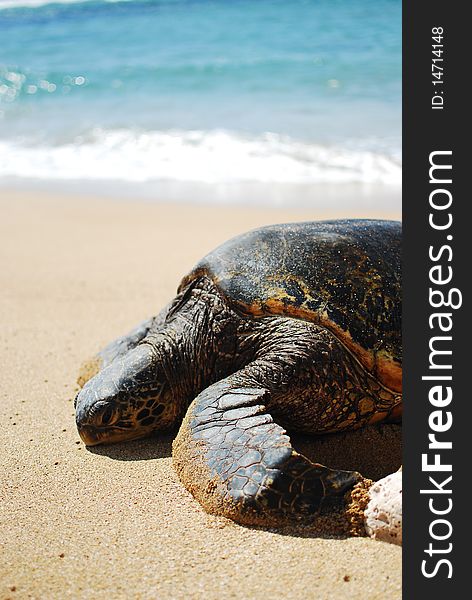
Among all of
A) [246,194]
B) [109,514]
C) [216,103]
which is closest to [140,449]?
[109,514]

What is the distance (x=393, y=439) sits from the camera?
304cm

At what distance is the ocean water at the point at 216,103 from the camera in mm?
8789

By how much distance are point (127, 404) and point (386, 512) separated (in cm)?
123

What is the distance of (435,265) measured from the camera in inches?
79.1

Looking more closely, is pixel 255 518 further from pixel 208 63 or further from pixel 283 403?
pixel 208 63

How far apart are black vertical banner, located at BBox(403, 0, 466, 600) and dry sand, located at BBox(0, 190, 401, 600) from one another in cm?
34

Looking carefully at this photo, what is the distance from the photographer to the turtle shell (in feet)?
9.53

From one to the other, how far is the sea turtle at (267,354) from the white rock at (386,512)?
1.50ft

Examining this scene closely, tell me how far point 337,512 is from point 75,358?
232 cm

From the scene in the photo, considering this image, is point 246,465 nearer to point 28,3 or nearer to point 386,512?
point 386,512

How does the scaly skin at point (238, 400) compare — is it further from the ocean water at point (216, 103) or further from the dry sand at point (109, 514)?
the ocean water at point (216, 103)

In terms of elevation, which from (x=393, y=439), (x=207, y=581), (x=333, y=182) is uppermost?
(x=333, y=182)

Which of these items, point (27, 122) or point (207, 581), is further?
point (27, 122)

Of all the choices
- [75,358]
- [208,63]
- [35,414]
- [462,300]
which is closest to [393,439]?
[462,300]
